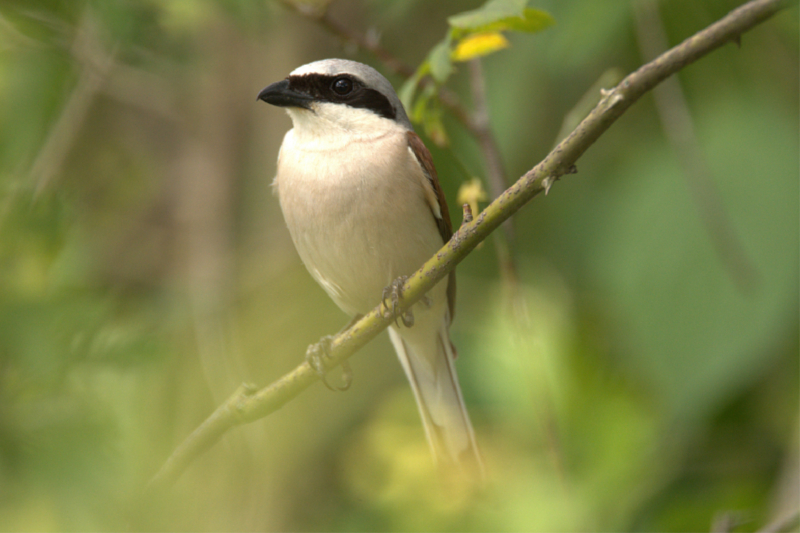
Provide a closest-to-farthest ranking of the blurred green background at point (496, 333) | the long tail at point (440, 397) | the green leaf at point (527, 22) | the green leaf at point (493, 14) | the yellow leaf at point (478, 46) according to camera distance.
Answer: the blurred green background at point (496, 333) → the green leaf at point (493, 14) → the green leaf at point (527, 22) → the yellow leaf at point (478, 46) → the long tail at point (440, 397)

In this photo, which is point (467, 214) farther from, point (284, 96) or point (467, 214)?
point (284, 96)

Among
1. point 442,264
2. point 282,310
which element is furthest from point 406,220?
point 282,310

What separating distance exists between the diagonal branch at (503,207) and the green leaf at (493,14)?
0.51m

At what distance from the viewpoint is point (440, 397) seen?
3.24m

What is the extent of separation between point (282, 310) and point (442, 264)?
3037 millimetres

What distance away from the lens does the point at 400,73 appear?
119 inches

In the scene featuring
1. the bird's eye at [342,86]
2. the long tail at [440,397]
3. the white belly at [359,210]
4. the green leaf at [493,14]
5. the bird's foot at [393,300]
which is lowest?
the long tail at [440,397]

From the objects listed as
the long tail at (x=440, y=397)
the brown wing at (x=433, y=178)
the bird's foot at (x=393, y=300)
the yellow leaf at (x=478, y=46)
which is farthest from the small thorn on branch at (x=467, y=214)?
the long tail at (x=440, y=397)

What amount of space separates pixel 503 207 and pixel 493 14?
0.64 metres

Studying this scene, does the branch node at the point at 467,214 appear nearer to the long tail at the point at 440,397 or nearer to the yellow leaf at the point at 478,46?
the yellow leaf at the point at 478,46

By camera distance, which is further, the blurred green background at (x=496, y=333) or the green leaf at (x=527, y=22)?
the green leaf at (x=527, y=22)

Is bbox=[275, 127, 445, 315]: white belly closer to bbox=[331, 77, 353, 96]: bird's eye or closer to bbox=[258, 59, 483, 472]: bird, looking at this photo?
bbox=[258, 59, 483, 472]: bird

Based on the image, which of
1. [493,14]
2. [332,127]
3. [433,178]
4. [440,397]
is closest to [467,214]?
[493,14]

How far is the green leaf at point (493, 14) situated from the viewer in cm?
202
